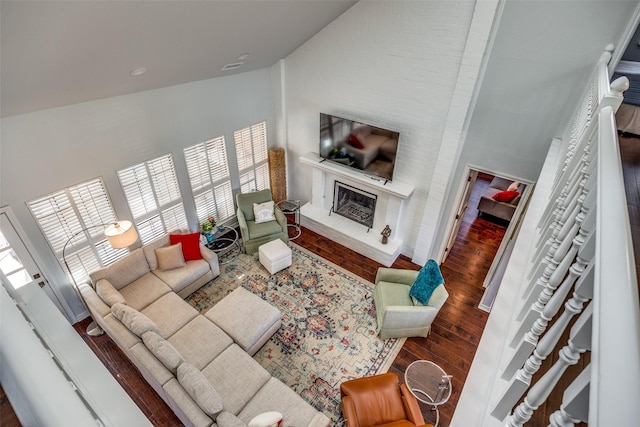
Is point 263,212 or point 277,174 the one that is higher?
point 277,174

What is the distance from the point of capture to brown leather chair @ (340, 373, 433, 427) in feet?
10.1

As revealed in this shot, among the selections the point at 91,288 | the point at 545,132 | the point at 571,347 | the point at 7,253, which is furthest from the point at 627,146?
the point at 7,253

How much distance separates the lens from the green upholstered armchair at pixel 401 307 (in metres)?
4.10

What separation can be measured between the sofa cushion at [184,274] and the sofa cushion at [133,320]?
34.0 inches

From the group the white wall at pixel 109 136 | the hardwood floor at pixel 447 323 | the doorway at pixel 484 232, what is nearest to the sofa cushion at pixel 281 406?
the hardwood floor at pixel 447 323

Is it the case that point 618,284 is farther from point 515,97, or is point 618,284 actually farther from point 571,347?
point 515,97

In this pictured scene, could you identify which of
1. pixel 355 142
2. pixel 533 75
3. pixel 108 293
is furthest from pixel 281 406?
pixel 533 75

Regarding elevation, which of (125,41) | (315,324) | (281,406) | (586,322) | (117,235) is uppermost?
(125,41)

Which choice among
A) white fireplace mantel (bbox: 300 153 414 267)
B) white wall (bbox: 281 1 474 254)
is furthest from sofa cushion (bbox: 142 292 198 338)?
white wall (bbox: 281 1 474 254)

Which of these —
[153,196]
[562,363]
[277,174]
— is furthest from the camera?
[277,174]

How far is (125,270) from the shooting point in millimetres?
4391

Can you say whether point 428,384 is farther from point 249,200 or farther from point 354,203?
point 249,200

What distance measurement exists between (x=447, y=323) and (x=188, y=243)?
12.7 feet

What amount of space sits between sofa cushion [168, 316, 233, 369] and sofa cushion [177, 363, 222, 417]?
1.73ft
